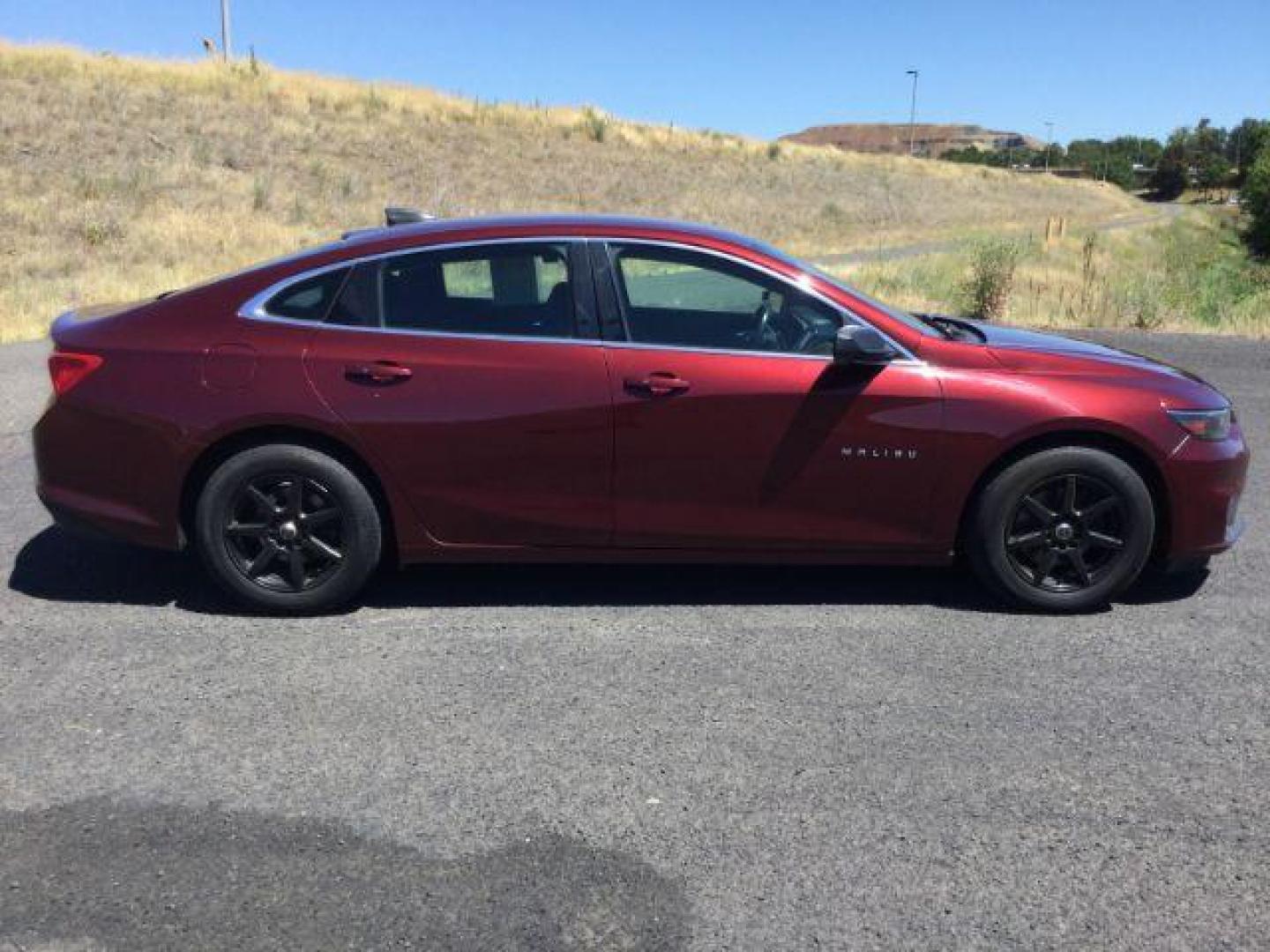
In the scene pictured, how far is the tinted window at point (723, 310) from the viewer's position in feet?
14.8

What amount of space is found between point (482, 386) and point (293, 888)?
2.13 m

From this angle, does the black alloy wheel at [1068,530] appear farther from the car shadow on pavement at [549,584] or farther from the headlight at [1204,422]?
the headlight at [1204,422]

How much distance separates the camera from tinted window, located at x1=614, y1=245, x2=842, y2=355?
450 centimetres

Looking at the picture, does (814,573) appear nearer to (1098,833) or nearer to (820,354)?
(820,354)

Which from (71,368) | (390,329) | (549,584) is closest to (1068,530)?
(549,584)

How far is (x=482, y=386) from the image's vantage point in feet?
14.4

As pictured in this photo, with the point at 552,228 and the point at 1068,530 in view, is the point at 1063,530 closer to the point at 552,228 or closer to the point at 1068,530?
the point at 1068,530

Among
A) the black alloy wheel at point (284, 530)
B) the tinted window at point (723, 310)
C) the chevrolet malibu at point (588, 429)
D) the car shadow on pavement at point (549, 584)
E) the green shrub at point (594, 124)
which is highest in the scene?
the green shrub at point (594, 124)

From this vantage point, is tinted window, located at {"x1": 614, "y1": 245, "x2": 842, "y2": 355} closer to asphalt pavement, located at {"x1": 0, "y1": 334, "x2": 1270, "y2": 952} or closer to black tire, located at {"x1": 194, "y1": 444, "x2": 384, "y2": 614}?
asphalt pavement, located at {"x1": 0, "y1": 334, "x2": 1270, "y2": 952}

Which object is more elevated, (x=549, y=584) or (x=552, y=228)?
(x=552, y=228)

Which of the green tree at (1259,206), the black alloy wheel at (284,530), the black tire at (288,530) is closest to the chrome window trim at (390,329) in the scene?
the black tire at (288,530)

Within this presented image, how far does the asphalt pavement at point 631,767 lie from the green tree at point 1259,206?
5480 centimetres

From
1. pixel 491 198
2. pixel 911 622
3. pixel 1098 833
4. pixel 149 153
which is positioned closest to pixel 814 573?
pixel 911 622

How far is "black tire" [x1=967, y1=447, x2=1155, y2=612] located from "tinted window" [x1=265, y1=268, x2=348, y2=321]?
2746mm
